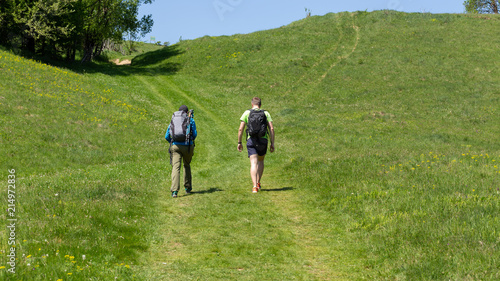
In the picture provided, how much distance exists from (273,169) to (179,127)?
21.5ft

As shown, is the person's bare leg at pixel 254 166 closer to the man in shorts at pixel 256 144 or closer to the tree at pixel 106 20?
the man in shorts at pixel 256 144

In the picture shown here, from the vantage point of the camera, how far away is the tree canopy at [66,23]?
37250mm

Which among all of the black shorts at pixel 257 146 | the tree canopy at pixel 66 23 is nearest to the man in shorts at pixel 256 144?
the black shorts at pixel 257 146

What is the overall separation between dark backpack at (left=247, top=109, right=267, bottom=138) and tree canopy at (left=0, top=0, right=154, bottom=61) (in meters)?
31.8

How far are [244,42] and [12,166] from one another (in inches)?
1646

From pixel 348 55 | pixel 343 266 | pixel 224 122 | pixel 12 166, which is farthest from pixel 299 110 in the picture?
pixel 343 266

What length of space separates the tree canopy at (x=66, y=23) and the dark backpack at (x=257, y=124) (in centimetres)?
3183

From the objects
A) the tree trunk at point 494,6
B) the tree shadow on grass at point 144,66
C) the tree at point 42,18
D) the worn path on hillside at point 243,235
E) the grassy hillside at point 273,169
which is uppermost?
the tree trunk at point 494,6

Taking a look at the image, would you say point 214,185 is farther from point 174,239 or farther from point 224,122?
point 224,122

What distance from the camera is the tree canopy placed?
37250 mm

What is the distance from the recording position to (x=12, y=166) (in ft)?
55.3

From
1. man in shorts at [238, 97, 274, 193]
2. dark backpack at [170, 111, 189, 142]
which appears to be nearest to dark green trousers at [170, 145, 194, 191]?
dark backpack at [170, 111, 189, 142]
